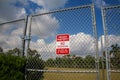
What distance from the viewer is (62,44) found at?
4348 millimetres

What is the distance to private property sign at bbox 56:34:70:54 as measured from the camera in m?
4.25

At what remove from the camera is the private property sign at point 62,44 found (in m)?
4.25

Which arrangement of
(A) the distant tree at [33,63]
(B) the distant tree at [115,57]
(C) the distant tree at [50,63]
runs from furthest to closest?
(A) the distant tree at [33,63], (C) the distant tree at [50,63], (B) the distant tree at [115,57]

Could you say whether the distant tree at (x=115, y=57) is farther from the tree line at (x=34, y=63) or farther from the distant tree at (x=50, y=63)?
the distant tree at (x=50, y=63)

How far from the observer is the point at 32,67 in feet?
16.8

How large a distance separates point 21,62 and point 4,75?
0.60m

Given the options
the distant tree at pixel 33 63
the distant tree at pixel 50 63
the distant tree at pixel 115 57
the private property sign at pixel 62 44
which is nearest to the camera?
the distant tree at pixel 115 57

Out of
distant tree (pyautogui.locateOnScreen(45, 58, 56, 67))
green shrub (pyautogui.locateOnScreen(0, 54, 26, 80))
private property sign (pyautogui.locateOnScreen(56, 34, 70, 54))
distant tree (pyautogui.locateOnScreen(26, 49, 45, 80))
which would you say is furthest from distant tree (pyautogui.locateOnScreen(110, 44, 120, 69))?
green shrub (pyautogui.locateOnScreen(0, 54, 26, 80))

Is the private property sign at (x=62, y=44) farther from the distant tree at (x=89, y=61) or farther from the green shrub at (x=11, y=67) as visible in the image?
the green shrub at (x=11, y=67)

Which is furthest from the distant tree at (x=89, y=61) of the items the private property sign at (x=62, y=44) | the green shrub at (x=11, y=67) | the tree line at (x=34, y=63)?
the green shrub at (x=11, y=67)

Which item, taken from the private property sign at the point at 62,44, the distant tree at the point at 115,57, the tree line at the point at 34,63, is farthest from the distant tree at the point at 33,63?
the distant tree at the point at 115,57

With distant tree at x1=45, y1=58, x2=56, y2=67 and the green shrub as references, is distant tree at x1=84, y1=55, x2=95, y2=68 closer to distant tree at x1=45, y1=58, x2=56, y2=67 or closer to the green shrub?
distant tree at x1=45, y1=58, x2=56, y2=67

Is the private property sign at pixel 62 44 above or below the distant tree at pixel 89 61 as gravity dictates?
above

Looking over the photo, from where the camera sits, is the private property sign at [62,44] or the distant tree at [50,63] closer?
the private property sign at [62,44]
